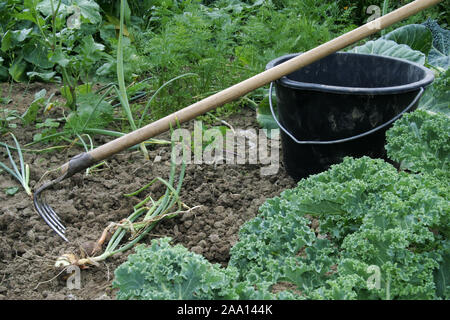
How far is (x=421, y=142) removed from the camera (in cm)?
239

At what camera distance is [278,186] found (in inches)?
119

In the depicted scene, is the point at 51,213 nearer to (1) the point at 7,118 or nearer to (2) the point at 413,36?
(1) the point at 7,118

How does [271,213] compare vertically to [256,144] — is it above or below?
below

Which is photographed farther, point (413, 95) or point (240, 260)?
point (413, 95)

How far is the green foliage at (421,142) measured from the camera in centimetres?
233

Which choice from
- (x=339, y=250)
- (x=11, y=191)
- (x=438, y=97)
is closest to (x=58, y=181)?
(x=11, y=191)

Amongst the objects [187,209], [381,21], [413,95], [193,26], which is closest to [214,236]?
[187,209]

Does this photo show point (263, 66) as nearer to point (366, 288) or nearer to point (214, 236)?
point (214, 236)

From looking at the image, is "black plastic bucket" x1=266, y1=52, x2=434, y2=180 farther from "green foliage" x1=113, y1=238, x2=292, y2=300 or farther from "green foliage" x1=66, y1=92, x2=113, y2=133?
"green foliage" x1=113, y1=238, x2=292, y2=300

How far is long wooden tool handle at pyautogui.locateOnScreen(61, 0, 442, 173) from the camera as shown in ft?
8.79

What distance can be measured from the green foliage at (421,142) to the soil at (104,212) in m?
0.81

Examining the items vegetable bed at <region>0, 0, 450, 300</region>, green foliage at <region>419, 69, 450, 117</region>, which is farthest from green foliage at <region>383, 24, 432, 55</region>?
green foliage at <region>419, 69, 450, 117</region>

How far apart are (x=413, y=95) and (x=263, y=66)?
127cm

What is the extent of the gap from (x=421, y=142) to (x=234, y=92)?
0.97 m
